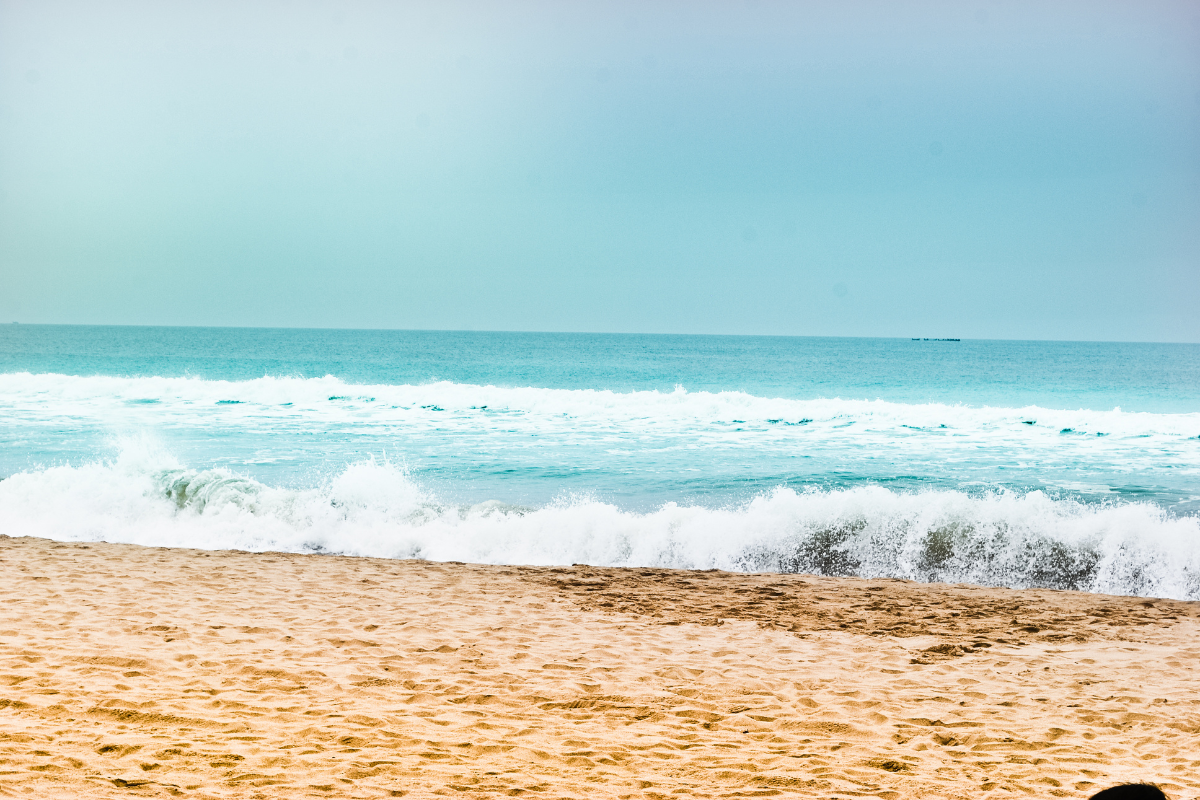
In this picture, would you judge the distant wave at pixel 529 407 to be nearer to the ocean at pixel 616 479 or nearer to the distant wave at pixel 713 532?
the ocean at pixel 616 479

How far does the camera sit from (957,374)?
197ft

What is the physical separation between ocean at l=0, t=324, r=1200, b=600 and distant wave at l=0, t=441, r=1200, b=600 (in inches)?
1.3

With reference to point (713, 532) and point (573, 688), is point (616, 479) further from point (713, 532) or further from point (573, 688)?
point (573, 688)

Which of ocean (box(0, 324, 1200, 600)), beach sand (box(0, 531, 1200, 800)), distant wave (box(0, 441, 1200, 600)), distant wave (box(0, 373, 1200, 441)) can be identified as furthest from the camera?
distant wave (box(0, 373, 1200, 441))

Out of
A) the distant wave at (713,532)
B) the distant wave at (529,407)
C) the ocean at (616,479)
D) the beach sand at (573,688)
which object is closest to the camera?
the beach sand at (573,688)

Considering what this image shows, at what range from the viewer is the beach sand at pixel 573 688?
441 cm

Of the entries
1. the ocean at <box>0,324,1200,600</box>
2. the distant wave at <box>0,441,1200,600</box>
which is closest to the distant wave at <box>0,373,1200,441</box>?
the ocean at <box>0,324,1200,600</box>

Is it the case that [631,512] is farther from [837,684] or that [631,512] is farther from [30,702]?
[30,702]

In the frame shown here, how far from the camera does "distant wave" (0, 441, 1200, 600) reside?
10.8 metres

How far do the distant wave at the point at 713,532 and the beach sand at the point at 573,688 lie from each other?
167 centimetres

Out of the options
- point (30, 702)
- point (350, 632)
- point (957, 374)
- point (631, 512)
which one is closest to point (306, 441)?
point (631, 512)

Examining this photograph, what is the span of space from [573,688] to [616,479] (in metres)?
10.7

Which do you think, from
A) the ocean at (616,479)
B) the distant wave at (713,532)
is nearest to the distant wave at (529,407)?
the ocean at (616,479)

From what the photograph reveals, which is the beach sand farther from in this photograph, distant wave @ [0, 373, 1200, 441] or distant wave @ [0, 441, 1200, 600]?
distant wave @ [0, 373, 1200, 441]
